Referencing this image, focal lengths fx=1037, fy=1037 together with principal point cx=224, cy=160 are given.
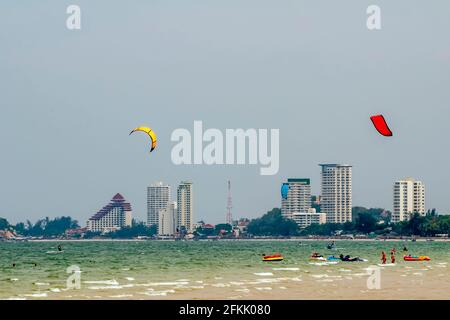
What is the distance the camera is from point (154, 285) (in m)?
47.4

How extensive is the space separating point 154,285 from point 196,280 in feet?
15.6

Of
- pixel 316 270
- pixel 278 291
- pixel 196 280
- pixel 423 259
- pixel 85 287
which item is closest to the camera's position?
pixel 278 291

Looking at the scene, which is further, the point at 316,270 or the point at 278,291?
the point at 316,270
